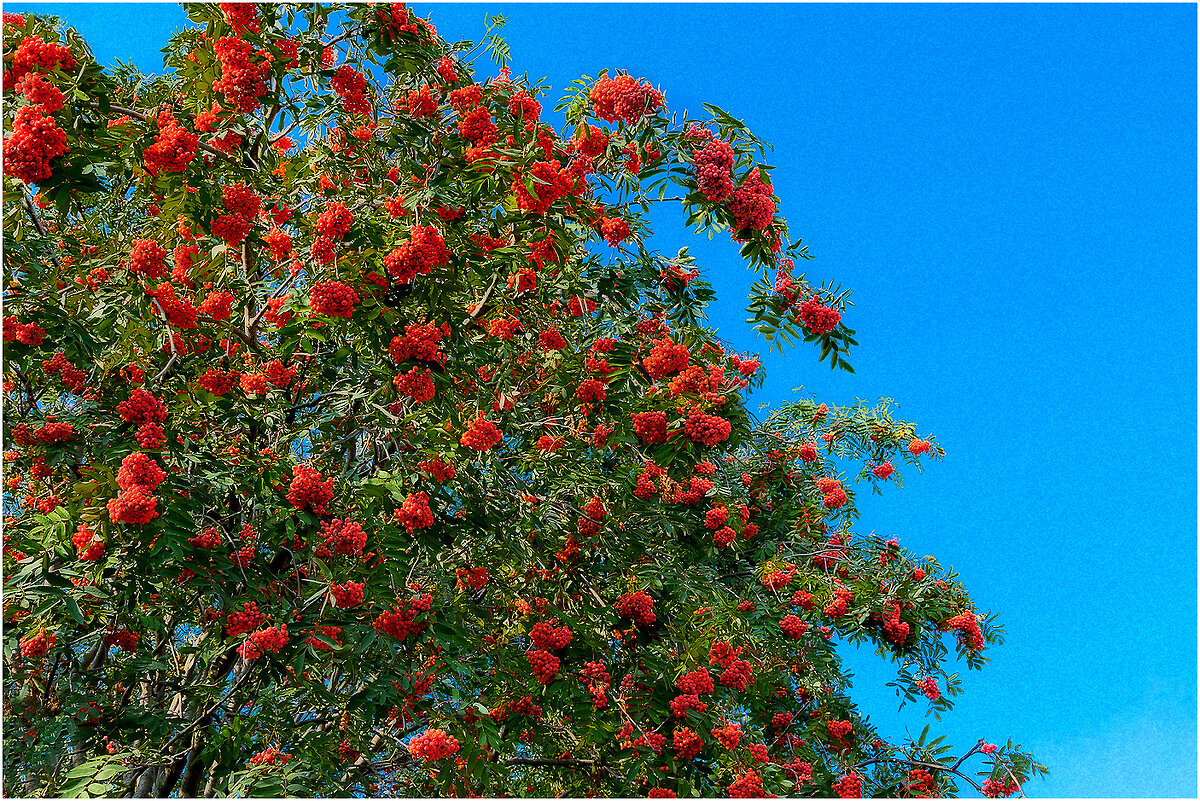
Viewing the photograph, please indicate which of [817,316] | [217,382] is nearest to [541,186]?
[817,316]

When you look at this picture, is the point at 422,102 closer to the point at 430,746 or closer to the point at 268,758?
the point at 430,746

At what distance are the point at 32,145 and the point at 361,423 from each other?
98.6 inches

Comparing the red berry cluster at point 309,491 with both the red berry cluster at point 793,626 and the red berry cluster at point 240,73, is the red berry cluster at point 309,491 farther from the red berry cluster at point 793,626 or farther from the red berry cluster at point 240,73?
the red berry cluster at point 793,626

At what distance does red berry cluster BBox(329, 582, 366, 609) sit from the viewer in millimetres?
5363

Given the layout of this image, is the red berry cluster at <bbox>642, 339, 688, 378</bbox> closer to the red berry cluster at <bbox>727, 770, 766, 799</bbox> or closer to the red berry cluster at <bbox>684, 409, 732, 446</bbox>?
the red berry cluster at <bbox>684, 409, 732, 446</bbox>

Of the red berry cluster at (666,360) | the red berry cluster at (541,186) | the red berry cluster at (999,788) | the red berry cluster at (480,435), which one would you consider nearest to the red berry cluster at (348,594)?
the red berry cluster at (480,435)

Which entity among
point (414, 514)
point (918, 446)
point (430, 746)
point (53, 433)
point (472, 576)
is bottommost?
point (430, 746)

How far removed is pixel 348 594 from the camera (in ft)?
17.7

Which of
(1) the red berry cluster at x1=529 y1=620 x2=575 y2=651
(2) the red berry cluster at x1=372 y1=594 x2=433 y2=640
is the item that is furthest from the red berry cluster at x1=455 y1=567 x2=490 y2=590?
(2) the red berry cluster at x1=372 y1=594 x2=433 y2=640

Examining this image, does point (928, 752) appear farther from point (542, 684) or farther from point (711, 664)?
point (542, 684)

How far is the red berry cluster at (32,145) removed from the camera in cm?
457

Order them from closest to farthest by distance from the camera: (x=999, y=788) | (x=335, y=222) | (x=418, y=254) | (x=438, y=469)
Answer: (x=418, y=254) → (x=335, y=222) → (x=438, y=469) → (x=999, y=788)

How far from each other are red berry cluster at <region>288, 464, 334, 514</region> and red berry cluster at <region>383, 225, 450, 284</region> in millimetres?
1461

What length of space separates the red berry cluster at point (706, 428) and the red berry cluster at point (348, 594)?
241cm
